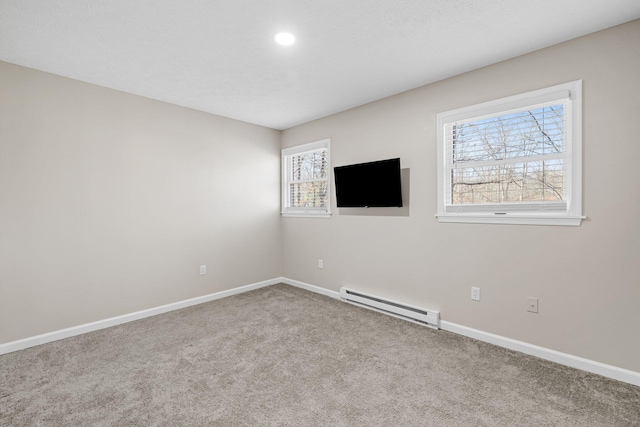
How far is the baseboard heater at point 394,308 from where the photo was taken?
3045 millimetres

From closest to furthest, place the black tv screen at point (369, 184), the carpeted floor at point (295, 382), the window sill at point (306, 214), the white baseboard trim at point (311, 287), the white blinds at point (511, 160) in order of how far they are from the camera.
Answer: the carpeted floor at point (295, 382) → the white blinds at point (511, 160) → the black tv screen at point (369, 184) → the white baseboard trim at point (311, 287) → the window sill at point (306, 214)

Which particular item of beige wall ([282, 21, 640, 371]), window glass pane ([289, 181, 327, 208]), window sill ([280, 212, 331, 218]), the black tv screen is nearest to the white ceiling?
beige wall ([282, 21, 640, 371])

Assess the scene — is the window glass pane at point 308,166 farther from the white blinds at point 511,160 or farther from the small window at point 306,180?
the white blinds at point 511,160

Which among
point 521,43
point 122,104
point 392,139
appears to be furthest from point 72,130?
point 521,43

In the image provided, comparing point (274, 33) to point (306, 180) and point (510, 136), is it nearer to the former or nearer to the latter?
point (510, 136)

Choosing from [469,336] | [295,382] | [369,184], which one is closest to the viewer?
[295,382]

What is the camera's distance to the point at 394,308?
11.0 feet

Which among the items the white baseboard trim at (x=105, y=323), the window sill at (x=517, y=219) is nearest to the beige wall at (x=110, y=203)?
the white baseboard trim at (x=105, y=323)

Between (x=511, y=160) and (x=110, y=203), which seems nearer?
(x=511, y=160)

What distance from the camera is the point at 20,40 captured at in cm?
223

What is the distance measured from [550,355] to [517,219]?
43.7 inches

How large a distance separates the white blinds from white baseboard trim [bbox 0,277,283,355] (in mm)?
3119

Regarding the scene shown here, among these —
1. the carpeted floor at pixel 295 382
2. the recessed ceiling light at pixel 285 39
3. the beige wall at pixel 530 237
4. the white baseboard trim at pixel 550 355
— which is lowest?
the carpeted floor at pixel 295 382

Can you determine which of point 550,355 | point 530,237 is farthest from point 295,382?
point 530,237
